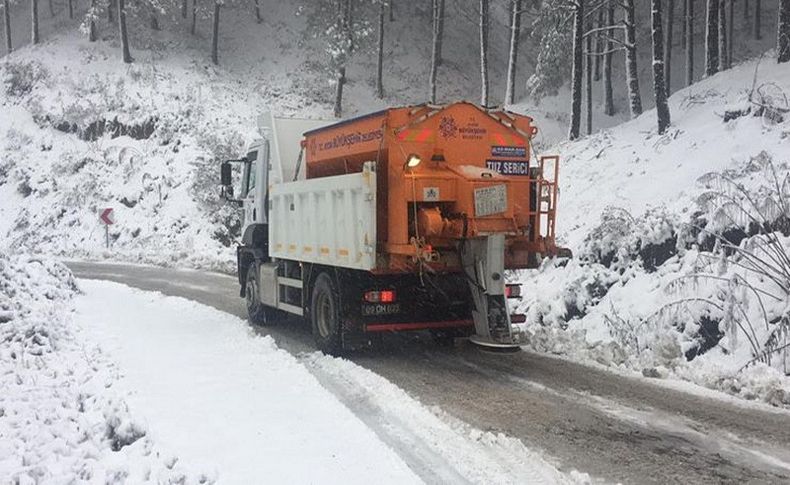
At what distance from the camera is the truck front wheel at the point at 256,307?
12227 millimetres

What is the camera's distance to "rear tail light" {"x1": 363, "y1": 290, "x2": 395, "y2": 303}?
8.75m

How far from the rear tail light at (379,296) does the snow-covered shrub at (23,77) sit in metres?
35.3

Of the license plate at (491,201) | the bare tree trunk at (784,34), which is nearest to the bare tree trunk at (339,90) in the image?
the bare tree trunk at (784,34)

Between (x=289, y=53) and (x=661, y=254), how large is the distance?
36.0 meters

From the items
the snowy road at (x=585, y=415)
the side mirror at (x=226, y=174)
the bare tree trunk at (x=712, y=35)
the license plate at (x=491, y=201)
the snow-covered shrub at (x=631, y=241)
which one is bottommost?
the snowy road at (x=585, y=415)

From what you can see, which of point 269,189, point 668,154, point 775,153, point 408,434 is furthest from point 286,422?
point 668,154

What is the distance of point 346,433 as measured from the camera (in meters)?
5.73

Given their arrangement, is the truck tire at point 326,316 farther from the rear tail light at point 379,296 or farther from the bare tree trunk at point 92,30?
the bare tree trunk at point 92,30

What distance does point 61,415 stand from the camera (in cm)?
647

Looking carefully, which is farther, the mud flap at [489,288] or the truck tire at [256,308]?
the truck tire at [256,308]

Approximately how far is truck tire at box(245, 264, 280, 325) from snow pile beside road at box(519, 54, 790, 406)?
14.8 ft

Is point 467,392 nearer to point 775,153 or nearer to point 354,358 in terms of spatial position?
point 354,358

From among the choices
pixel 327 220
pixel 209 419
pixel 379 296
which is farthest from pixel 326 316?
pixel 209 419

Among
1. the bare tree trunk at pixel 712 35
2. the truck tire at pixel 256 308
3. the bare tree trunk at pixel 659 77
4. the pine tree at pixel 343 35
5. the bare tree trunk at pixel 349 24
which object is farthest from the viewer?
the bare tree trunk at pixel 349 24
